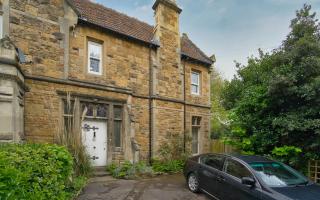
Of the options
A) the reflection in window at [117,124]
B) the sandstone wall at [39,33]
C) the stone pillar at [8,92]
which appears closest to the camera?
the stone pillar at [8,92]

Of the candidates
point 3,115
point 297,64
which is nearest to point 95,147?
point 3,115

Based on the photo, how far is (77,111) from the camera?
10.7m

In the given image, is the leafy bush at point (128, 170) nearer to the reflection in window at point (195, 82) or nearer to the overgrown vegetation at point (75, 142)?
the overgrown vegetation at point (75, 142)

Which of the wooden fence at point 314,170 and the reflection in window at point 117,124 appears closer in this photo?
the wooden fence at point 314,170

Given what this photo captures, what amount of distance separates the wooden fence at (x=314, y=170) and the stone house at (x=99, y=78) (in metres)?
6.61

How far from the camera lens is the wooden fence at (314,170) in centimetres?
853

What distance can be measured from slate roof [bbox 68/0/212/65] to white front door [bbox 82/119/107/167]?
4572 millimetres

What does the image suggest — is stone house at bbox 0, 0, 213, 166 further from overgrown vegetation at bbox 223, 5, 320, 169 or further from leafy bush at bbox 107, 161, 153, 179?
overgrown vegetation at bbox 223, 5, 320, 169

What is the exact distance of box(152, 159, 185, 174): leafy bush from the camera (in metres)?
A: 12.2

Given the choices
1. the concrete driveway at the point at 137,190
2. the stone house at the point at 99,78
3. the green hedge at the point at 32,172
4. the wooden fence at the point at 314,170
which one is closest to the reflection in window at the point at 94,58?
the stone house at the point at 99,78

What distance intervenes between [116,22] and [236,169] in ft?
32.8

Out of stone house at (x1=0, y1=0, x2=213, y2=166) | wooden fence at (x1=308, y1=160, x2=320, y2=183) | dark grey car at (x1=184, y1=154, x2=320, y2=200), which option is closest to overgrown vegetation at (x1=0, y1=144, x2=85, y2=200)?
stone house at (x1=0, y1=0, x2=213, y2=166)

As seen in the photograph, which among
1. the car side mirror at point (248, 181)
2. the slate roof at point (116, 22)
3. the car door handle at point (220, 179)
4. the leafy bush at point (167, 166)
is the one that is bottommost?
the leafy bush at point (167, 166)

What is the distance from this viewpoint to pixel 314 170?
8.78 m
